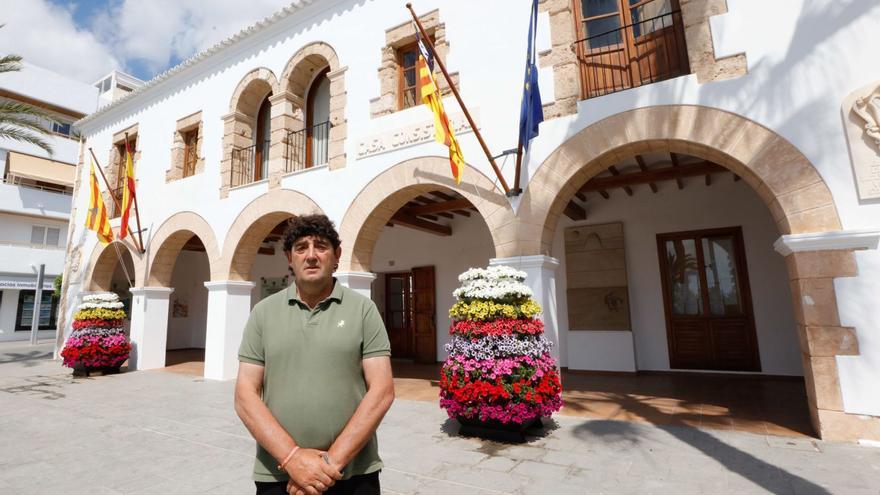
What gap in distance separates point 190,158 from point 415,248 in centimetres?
563

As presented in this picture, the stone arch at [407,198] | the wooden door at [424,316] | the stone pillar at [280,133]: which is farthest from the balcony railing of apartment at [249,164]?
the wooden door at [424,316]

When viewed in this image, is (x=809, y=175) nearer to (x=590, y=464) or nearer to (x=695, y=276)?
(x=590, y=464)

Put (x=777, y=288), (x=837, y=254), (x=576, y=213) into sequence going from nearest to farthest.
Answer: (x=837, y=254) < (x=777, y=288) < (x=576, y=213)

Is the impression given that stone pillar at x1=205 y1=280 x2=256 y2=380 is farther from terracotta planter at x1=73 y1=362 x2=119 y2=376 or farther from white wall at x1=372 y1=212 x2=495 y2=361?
white wall at x1=372 y1=212 x2=495 y2=361

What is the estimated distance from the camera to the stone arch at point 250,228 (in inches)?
308

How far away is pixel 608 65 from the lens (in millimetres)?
5715

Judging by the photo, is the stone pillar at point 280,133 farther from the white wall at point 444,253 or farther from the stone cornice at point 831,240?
the stone cornice at point 831,240

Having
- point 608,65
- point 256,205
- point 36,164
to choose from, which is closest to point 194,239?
point 256,205

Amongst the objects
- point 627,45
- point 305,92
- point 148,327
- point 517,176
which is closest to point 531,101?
point 517,176

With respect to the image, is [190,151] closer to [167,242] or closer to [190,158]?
[190,158]

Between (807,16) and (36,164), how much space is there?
1107 inches

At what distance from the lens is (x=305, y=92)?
28.1 feet

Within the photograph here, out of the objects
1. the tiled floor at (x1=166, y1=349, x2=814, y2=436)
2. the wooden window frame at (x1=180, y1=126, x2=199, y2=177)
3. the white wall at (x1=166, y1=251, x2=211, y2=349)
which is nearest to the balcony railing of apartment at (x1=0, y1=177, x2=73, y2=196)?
the white wall at (x1=166, y1=251, x2=211, y2=349)

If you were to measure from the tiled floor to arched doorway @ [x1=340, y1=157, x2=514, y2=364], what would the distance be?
7.02 ft
